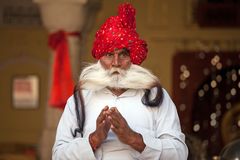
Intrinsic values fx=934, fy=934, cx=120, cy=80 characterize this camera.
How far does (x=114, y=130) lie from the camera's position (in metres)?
3.34

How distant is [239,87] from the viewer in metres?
10.8

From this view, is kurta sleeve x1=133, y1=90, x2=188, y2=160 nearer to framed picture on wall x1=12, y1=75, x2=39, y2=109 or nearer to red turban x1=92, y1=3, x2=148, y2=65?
red turban x1=92, y1=3, x2=148, y2=65

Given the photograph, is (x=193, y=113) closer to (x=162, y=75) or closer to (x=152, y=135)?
(x=162, y=75)

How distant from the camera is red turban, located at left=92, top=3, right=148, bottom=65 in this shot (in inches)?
139

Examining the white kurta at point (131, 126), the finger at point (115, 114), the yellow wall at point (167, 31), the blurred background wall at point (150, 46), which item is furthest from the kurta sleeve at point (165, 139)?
the yellow wall at point (167, 31)

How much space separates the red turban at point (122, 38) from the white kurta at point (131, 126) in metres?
0.15

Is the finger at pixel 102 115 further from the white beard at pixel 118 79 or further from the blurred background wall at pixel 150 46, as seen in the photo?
the blurred background wall at pixel 150 46

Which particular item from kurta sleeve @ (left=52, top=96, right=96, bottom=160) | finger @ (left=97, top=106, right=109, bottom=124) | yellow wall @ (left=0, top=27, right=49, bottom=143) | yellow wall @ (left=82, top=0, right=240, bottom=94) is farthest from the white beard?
yellow wall @ (left=0, top=27, right=49, bottom=143)

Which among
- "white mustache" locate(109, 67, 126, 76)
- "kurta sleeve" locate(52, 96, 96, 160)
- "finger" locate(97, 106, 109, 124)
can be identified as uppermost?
"white mustache" locate(109, 67, 126, 76)

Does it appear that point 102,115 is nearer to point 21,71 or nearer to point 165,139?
point 165,139

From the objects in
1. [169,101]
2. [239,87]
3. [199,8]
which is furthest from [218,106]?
[169,101]

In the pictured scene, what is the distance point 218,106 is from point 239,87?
341 mm

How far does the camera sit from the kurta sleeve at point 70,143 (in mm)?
3398

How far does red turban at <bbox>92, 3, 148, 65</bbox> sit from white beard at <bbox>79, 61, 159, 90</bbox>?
0.18ft
